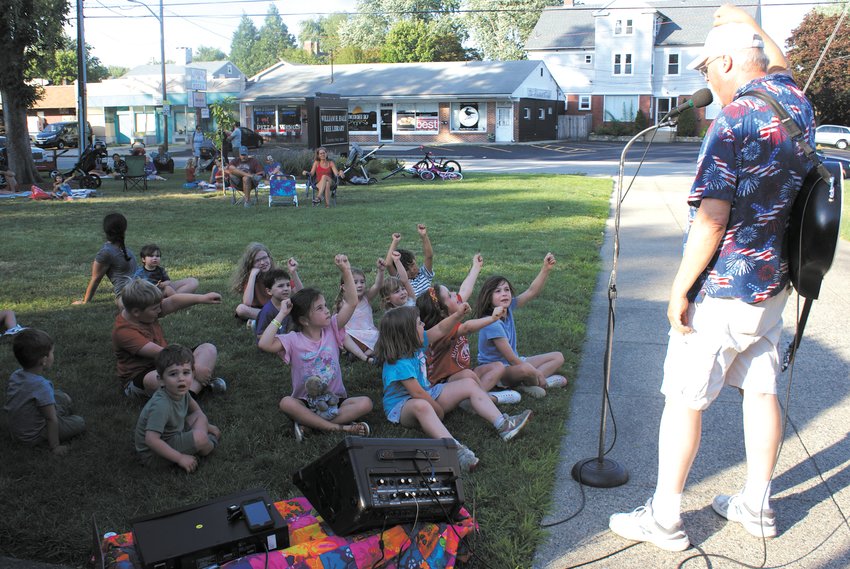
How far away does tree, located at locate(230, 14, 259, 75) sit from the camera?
16238cm

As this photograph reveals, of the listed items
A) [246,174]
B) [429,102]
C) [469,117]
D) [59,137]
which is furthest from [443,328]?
[59,137]

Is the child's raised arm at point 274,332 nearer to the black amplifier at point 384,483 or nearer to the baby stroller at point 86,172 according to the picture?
the black amplifier at point 384,483

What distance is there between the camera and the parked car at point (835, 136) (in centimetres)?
4238

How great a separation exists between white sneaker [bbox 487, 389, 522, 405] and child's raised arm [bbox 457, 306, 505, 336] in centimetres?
45

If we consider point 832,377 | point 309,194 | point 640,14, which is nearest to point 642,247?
point 832,377

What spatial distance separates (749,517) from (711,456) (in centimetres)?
84

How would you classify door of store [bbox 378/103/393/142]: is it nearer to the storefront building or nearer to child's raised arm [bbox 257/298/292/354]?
the storefront building

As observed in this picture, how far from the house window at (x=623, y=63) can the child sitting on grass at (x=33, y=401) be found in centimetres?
5177

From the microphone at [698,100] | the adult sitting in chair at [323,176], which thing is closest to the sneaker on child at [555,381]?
the microphone at [698,100]

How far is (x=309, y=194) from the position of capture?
1842 centimetres

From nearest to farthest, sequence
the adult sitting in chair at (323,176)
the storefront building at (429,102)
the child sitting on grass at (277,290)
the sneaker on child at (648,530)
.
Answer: the sneaker on child at (648,530) → the child sitting on grass at (277,290) → the adult sitting in chair at (323,176) → the storefront building at (429,102)

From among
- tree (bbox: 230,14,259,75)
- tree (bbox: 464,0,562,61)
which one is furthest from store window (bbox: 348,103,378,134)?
tree (bbox: 230,14,259,75)

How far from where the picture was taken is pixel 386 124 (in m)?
50.0

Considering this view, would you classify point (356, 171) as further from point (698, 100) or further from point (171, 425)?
point (698, 100)
